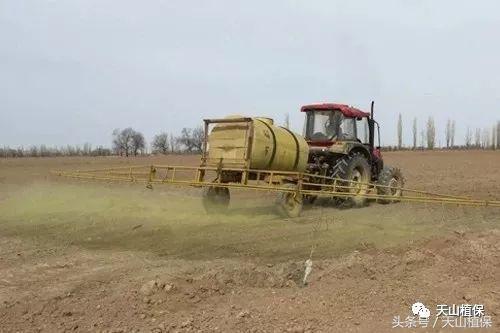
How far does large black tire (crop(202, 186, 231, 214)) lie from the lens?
432 inches

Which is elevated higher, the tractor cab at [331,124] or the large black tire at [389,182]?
Result: the tractor cab at [331,124]

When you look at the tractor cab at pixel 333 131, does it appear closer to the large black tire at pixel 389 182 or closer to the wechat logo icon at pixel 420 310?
the large black tire at pixel 389 182

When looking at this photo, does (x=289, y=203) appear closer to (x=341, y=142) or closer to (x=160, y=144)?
(x=341, y=142)

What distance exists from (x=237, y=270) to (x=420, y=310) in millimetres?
1900

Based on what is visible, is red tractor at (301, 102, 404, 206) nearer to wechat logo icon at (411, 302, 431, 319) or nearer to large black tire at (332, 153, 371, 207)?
large black tire at (332, 153, 371, 207)

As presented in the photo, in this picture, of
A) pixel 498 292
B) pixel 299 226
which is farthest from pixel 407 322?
pixel 299 226

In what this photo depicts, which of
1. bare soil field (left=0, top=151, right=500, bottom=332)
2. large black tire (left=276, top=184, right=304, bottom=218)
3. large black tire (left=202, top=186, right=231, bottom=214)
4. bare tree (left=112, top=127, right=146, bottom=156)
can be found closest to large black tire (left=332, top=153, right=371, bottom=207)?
bare soil field (left=0, top=151, right=500, bottom=332)

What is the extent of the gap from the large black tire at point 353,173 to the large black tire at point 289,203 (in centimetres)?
191

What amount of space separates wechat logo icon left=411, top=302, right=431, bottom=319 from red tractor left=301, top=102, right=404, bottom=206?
7083mm

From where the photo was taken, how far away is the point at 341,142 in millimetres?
12461

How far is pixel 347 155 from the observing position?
12.4m

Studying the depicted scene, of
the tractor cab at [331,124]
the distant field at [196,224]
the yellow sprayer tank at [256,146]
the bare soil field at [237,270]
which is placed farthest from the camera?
the tractor cab at [331,124]

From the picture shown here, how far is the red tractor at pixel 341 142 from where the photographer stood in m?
12.2

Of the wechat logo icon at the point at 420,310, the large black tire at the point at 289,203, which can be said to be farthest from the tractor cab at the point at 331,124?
the wechat logo icon at the point at 420,310
